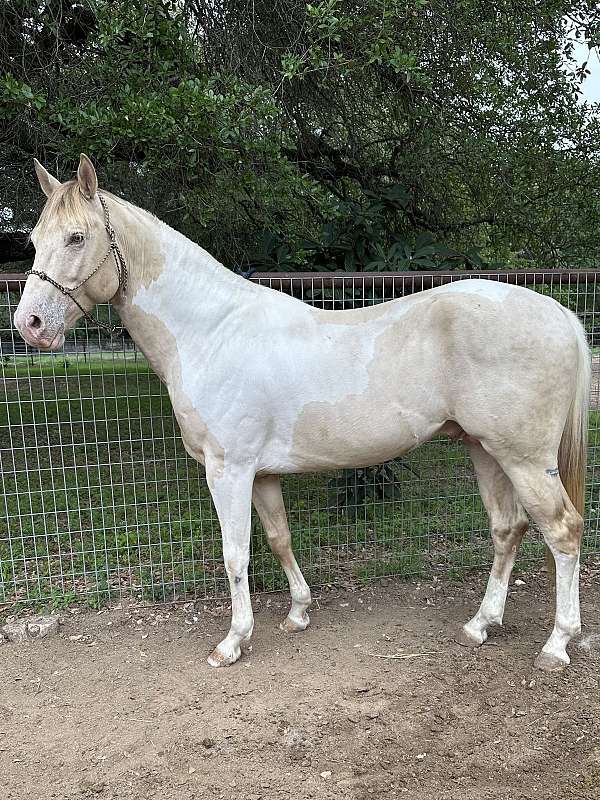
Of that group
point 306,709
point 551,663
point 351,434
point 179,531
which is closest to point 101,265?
point 351,434

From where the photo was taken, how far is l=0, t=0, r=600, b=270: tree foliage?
3.54 metres

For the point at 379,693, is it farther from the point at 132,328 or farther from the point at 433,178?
the point at 433,178

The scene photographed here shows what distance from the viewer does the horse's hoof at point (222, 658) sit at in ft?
9.86

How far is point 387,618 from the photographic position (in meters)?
3.47

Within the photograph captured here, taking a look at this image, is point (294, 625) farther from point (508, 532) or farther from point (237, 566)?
point (508, 532)

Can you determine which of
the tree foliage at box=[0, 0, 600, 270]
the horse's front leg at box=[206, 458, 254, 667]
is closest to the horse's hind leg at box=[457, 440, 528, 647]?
the horse's front leg at box=[206, 458, 254, 667]

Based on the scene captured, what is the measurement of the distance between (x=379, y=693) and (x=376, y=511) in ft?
5.71

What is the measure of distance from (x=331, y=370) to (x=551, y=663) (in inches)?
67.8

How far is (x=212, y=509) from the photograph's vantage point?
414 cm

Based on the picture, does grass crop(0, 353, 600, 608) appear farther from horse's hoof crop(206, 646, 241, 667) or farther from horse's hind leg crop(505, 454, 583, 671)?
horse's hind leg crop(505, 454, 583, 671)

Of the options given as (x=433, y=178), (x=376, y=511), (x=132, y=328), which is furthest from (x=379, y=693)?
(x=433, y=178)

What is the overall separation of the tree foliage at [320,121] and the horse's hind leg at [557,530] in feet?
5.97

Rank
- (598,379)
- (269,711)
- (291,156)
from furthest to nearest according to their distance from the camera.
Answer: (291,156) → (598,379) → (269,711)

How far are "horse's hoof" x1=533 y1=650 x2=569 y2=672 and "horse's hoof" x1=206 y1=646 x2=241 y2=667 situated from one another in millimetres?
1461
